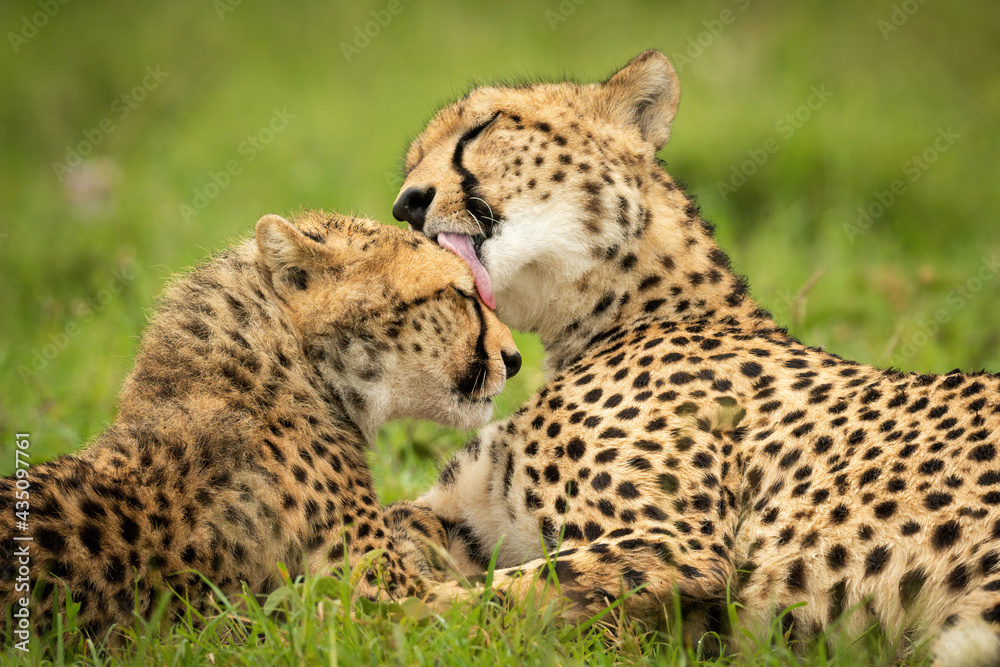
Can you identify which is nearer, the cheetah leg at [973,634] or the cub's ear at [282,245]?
the cheetah leg at [973,634]

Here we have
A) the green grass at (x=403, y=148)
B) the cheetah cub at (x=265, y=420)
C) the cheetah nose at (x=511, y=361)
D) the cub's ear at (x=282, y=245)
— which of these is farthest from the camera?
the green grass at (x=403, y=148)

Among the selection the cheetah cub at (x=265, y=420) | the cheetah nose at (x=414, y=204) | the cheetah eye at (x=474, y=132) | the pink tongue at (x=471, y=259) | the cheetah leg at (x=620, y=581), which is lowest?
the cheetah leg at (x=620, y=581)

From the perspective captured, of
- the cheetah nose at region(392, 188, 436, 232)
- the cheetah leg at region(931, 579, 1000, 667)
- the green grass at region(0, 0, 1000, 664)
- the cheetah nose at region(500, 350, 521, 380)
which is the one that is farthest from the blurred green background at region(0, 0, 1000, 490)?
the cheetah leg at region(931, 579, 1000, 667)

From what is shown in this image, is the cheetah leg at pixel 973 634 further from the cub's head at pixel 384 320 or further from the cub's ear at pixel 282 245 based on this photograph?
the cub's ear at pixel 282 245

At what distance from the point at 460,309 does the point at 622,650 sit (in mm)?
970

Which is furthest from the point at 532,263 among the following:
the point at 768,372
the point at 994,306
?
the point at 994,306

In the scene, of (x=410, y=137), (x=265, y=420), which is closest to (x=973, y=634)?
(x=265, y=420)

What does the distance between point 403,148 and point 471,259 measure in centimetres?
165

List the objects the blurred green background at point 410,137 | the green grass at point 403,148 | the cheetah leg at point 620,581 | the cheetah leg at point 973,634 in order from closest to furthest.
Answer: the cheetah leg at point 973,634, the cheetah leg at point 620,581, the green grass at point 403,148, the blurred green background at point 410,137

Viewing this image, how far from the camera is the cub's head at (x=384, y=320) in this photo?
105 inches

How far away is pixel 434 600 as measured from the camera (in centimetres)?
244

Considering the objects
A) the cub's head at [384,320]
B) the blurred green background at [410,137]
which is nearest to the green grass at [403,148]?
the blurred green background at [410,137]

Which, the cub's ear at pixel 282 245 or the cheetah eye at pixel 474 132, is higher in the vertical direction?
the cheetah eye at pixel 474 132

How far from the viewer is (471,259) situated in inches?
119
